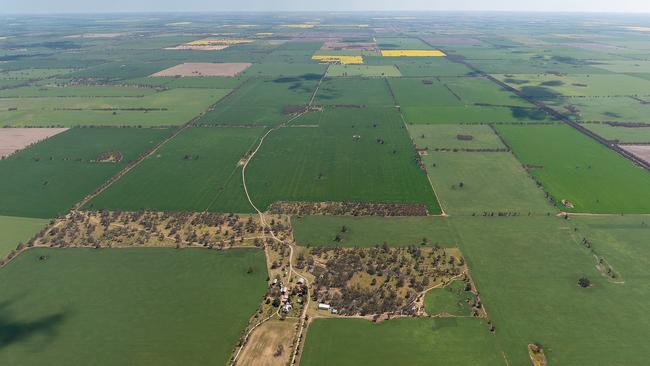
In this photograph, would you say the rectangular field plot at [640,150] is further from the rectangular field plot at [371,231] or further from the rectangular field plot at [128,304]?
the rectangular field plot at [128,304]

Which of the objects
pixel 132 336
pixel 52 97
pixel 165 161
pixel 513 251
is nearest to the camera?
pixel 132 336

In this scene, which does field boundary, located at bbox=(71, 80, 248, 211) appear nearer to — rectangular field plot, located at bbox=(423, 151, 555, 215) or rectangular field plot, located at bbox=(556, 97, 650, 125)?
rectangular field plot, located at bbox=(423, 151, 555, 215)

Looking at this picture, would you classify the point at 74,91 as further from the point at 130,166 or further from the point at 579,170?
the point at 579,170

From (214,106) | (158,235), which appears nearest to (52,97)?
(214,106)

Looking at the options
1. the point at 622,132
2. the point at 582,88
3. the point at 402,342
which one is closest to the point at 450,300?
the point at 402,342

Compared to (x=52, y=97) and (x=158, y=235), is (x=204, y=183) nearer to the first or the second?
(x=158, y=235)
